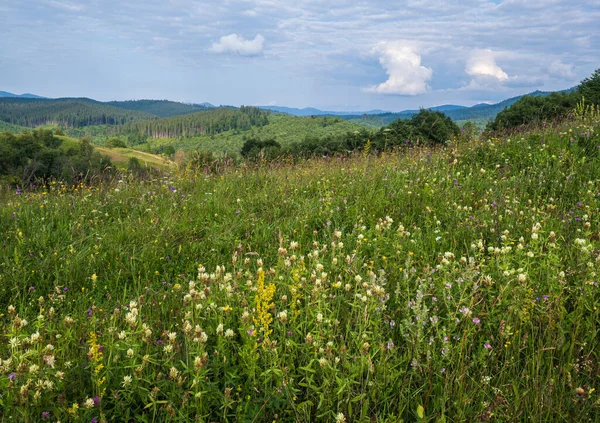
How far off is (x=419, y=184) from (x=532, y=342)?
12.9ft

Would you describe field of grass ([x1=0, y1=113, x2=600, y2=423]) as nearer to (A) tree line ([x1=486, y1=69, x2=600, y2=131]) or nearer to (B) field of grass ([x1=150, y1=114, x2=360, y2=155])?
(A) tree line ([x1=486, y1=69, x2=600, y2=131])

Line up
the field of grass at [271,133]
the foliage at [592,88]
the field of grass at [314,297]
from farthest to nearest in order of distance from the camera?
1. the field of grass at [271,133]
2. the foliage at [592,88]
3. the field of grass at [314,297]

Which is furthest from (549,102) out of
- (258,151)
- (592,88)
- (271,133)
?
(271,133)

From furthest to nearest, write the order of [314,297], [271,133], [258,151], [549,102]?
[271,133]
[549,102]
[258,151]
[314,297]

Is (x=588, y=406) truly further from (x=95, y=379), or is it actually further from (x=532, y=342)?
(x=95, y=379)

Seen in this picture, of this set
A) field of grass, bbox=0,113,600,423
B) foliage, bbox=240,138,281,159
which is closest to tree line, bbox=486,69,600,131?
foliage, bbox=240,138,281,159

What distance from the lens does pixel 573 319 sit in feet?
9.12

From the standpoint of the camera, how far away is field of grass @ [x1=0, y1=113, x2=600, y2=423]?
2189 mm

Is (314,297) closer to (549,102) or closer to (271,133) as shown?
(549,102)

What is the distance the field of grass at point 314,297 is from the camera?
2.19 metres

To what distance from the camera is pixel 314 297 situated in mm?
2799

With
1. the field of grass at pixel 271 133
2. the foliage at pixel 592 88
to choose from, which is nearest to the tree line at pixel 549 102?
the foliage at pixel 592 88

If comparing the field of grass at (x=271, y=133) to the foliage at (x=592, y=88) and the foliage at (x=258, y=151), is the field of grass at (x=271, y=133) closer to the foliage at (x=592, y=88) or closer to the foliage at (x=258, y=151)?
the foliage at (x=258, y=151)

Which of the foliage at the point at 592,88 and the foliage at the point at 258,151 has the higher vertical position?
the foliage at the point at 592,88
